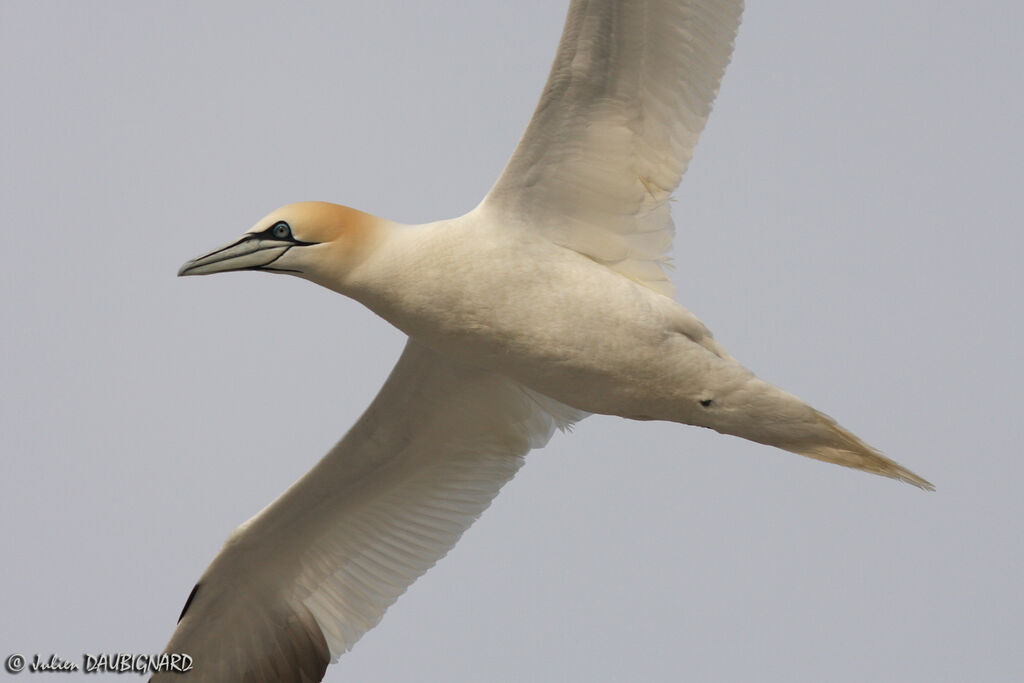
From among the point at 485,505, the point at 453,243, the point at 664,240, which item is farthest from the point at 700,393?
the point at 485,505

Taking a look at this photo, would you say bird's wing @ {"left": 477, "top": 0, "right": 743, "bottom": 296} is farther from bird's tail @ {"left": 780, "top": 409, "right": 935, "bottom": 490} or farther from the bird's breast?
bird's tail @ {"left": 780, "top": 409, "right": 935, "bottom": 490}

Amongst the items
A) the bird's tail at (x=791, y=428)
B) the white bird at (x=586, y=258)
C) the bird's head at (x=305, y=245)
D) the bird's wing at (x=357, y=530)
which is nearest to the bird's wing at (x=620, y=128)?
the white bird at (x=586, y=258)

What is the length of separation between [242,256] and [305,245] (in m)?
0.41

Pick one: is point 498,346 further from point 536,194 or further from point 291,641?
point 291,641

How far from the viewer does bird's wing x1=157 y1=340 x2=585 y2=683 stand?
34.4ft

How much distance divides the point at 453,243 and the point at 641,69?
1.60 meters

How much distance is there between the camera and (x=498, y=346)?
8.91 metres

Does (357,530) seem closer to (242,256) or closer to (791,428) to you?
(242,256)

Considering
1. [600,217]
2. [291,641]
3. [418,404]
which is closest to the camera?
[600,217]

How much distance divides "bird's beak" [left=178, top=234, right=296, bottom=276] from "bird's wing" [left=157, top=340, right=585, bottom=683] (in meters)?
1.60

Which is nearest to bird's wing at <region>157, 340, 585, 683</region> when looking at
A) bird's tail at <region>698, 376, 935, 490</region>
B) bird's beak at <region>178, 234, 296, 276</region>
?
bird's beak at <region>178, 234, 296, 276</region>

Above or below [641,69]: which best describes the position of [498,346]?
below

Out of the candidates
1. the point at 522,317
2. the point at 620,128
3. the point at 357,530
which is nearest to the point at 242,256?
the point at 522,317

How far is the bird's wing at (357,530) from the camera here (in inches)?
413
